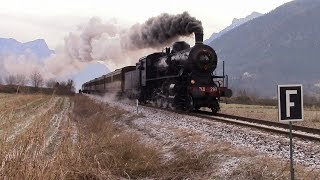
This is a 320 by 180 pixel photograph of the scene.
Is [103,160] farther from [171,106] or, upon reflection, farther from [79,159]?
[171,106]

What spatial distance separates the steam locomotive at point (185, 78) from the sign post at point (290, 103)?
55.4 feet

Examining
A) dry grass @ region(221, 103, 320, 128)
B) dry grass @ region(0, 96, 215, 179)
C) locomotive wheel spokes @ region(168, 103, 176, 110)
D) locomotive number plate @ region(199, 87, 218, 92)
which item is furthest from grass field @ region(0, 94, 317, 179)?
locomotive wheel spokes @ region(168, 103, 176, 110)

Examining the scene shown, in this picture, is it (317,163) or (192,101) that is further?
(192,101)

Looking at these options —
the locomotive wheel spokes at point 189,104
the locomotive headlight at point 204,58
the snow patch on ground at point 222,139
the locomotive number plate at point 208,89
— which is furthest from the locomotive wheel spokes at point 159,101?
the snow patch on ground at point 222,139

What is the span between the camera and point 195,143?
13.6 meters

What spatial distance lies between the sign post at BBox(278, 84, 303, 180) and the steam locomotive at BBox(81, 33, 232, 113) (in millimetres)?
16885

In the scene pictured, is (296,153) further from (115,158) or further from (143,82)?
(143,82)

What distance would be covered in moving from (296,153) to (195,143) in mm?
3051

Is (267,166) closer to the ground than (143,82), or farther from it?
closer to the ground

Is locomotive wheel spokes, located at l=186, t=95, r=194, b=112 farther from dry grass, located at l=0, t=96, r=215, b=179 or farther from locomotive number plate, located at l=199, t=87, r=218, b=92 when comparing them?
dry grass, located at l=0, t=96, r=215, b=179

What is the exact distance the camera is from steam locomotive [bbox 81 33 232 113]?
25516mm

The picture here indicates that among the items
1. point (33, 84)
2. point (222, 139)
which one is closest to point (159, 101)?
point (33, 84)

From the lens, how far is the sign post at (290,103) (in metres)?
7.80

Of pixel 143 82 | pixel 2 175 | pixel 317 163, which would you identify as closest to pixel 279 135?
pixel 317 163
